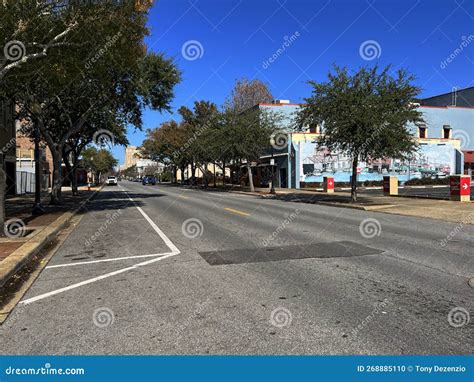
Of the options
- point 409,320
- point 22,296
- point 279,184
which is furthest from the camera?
point 279,184

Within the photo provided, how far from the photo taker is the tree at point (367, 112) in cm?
2011

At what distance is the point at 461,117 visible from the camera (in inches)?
2169

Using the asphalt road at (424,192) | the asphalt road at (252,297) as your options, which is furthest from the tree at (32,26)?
the asphalt road at (424,192)

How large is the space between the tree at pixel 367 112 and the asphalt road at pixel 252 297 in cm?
972

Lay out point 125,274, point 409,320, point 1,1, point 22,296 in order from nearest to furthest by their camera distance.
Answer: point 409,320 → point 22,296 → point 125,274 → point 1,1

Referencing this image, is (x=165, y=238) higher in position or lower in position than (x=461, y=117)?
lower

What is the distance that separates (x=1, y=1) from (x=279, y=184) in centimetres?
3791

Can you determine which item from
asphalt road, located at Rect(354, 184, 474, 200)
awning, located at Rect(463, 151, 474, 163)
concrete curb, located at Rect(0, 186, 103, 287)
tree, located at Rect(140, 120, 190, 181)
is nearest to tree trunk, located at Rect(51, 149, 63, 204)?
concrete curb, located at Rect(0, 186, 103, 287)

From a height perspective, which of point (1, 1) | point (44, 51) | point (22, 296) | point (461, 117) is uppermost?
point (461, 117)

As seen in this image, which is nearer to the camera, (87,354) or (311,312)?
(87,354)

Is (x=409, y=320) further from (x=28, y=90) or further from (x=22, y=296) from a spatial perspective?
(x=28, y=90)

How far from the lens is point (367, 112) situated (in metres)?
20.2

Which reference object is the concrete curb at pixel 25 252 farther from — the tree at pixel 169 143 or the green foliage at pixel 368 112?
the tree at pixel 169 143

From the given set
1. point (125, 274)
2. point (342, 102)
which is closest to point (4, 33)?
point (125, 274)
